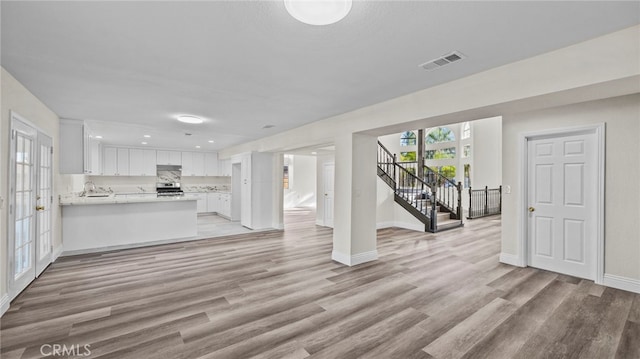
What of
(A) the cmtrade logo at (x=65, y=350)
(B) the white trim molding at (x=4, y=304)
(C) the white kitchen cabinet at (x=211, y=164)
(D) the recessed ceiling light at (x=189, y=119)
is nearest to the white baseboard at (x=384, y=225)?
(D) the recessed ceiling light at (x=189, y=119)

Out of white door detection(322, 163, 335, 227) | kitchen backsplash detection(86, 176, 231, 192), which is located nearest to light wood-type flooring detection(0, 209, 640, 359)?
white door detection(322, 163, 335, 227)

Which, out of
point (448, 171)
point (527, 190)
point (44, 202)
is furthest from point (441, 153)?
point (44, 202)

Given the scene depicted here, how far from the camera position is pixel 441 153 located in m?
13.7

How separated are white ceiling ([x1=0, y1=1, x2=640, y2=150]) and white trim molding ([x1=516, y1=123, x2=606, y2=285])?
218cm

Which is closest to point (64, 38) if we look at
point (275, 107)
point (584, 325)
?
point (275, 107)

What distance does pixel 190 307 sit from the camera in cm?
289

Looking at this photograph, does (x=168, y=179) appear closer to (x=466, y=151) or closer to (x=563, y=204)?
(x=563, y=204)

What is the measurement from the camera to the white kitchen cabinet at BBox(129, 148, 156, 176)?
880cm

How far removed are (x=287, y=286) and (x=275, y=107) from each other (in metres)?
2.54

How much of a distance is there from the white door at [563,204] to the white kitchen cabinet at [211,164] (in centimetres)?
954

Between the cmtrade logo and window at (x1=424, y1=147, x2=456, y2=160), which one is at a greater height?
window at (x1=424, y1=147, x2=456, y2=160)

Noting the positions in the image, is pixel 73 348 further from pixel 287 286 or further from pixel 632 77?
pixel 632 77

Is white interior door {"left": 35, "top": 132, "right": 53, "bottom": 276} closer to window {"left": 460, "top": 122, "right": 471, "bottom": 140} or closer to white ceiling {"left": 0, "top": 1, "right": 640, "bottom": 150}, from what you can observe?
white ceiling {"left": 0, "top": 1, "right": 640, "bottom": 150}

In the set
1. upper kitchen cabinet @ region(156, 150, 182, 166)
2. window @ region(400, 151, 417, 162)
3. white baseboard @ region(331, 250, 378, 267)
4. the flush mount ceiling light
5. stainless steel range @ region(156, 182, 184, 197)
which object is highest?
window @ region(400, 151, 417, 162)
